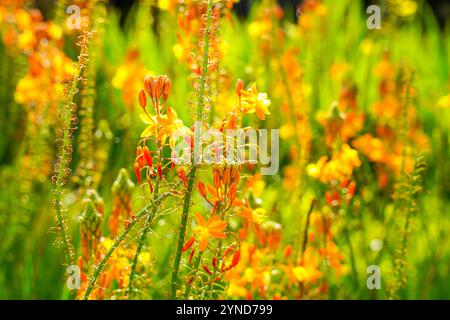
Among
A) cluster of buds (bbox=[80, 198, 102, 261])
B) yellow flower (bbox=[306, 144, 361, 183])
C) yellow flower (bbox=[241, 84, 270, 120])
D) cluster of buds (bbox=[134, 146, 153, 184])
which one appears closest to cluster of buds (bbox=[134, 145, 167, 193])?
cluster of buds (bbox=[134, 146, 153, 184])

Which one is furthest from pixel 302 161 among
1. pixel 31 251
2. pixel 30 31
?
pixel 30 31

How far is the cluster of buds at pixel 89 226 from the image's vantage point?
1.98 metres

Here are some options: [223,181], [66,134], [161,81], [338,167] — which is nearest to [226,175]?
[223,181]

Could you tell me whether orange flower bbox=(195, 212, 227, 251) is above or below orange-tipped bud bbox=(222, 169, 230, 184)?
below

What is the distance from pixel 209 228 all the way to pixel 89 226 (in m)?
0.49

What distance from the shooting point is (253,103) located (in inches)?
65.7

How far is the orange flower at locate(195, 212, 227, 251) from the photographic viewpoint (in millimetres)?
1596

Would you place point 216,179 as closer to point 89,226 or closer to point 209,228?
point 209,228

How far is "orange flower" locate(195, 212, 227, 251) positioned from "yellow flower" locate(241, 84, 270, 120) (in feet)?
0.75

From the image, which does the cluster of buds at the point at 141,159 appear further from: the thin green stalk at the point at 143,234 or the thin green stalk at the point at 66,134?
the thin green stalk at the point at 66,134

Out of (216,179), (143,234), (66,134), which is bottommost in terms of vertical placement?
(143,234)

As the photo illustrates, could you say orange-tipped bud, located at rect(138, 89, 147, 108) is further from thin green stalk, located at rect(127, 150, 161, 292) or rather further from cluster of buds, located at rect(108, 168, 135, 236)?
cluster of buds, located at rect(108, 168, 135, 236)

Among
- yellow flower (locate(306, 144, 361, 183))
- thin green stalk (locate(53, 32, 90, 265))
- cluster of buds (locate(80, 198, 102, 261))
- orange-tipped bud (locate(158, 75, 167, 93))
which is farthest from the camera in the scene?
Result: yellow flower (locate(306, 144, 361, 183))
